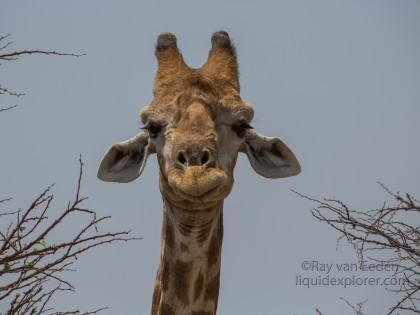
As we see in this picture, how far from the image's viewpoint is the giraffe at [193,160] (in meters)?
4.57

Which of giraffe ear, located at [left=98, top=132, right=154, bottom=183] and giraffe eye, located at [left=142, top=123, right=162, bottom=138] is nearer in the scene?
giraffe eye, located at [left=142, top=123, right=162, bottom=138]

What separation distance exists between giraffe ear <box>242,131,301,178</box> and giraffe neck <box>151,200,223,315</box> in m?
0.79

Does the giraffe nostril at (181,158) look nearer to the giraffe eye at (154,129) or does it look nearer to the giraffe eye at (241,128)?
the giraffe eye at (154,129)

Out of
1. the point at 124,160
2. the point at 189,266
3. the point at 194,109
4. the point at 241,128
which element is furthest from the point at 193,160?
the point at 124,160

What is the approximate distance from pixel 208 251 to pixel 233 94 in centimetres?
121

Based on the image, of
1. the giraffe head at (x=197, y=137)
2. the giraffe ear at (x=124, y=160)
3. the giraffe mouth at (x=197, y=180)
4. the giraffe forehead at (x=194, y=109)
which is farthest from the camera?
the giraffe ear at (x=124, y=160)

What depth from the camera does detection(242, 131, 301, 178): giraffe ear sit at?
5.86 metres

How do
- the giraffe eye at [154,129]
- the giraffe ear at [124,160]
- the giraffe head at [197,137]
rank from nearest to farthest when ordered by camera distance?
the giraffe head at [197,137] → the giraffe eye at [154,129] → the giraffe ear at [124,160]

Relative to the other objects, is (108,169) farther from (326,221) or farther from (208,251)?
(326,221)

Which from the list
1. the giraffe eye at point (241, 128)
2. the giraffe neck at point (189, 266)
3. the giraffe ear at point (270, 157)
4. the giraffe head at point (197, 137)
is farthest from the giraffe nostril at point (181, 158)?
the giraffe ear at point (270, 157)

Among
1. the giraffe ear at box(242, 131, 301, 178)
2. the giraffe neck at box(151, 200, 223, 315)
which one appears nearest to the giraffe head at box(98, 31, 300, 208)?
the giraffe ear at box(242, 131, 301, 178)

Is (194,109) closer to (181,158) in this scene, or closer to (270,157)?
(181,158)

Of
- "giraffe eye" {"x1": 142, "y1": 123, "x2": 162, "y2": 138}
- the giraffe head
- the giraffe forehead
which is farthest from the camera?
"giraffe eye" {"x1": 142, "y1": 123, "x2": 162, "y2": 138}

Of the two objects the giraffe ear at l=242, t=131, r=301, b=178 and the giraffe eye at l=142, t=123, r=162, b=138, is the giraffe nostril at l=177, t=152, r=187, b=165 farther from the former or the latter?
the giraffe ear at l=242, t=131, r=301, b=178
